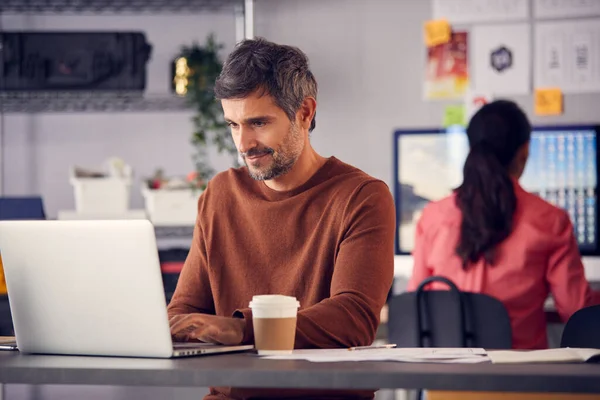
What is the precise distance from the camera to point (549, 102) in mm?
3672

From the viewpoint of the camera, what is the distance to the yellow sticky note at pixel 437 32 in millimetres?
3719

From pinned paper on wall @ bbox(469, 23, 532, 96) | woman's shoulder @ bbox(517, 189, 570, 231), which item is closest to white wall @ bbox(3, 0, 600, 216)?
pinned paper on wall @ bbox(469, 23, 532, 96)

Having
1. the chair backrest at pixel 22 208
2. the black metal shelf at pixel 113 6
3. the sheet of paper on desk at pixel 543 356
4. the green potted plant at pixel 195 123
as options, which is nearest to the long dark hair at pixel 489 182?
the green potted plant at pixel 195 123

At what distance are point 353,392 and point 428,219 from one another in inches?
52.7

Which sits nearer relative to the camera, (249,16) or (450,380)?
(450,380)

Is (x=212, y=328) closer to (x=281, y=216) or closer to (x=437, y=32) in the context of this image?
(x=281, y=216)

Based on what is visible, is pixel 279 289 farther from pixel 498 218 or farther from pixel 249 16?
pixel 249 16

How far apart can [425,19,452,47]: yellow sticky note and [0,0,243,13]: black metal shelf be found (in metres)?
0.78

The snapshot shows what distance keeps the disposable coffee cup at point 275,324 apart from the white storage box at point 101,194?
2.22 m

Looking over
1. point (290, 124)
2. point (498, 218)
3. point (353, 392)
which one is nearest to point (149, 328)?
point (353, 392)

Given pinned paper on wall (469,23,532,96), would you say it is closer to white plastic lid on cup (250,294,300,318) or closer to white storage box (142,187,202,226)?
white storage box (142,187,202,226)

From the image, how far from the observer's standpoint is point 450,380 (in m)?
1.12

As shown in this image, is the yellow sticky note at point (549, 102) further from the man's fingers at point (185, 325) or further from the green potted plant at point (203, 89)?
Answer: the man's fingers at point (185, 325)

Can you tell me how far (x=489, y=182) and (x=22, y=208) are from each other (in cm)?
161
